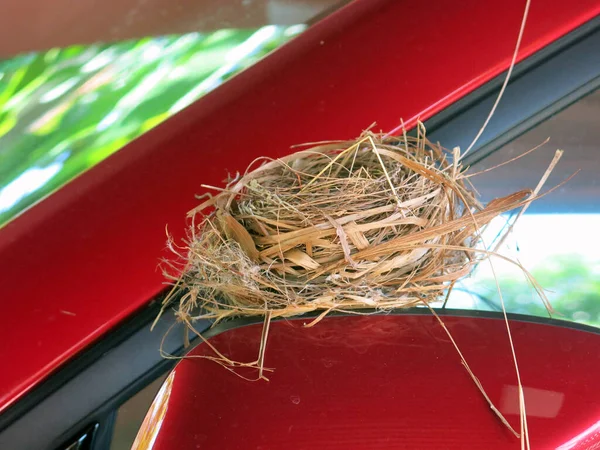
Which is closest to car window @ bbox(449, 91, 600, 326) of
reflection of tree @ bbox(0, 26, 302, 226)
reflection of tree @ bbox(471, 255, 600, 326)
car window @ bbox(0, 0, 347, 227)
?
reflection of tree @ bbox(471, 255, 600, 326)

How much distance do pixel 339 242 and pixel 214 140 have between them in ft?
0.89

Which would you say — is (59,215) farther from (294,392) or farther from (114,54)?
(114,54)

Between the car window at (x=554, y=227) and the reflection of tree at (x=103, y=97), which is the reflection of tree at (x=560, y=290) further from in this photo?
the reflection of tree at (x=103, y=97)

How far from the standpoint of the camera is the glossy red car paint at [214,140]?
638 millimetres

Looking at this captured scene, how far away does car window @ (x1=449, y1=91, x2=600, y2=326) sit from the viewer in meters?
0.61

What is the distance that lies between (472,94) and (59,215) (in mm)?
531

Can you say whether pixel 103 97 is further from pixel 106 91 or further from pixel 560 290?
pixel 560 290

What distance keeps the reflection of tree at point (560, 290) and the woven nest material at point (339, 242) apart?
1.9 inches

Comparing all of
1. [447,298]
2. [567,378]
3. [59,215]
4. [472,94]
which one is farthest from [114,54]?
[567,378]

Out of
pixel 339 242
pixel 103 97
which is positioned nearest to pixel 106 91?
pixel 103 97

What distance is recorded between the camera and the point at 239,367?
56 centimetres

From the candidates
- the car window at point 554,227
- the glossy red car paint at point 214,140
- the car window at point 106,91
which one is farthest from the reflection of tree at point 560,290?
the car window at point 106,91

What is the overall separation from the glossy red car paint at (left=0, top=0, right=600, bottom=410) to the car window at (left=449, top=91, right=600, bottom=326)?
10cm

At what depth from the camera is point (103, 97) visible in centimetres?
142
